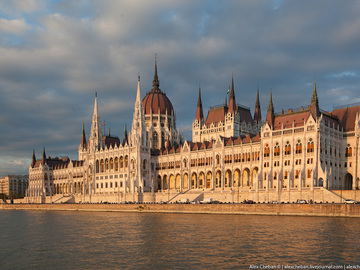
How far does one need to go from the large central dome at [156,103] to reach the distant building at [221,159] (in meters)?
0.43

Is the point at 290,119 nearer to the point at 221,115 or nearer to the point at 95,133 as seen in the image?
the point at 221,115

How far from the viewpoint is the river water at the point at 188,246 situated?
1446 inches

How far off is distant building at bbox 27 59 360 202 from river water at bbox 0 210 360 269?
36930mm

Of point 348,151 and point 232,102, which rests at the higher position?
point 232,102

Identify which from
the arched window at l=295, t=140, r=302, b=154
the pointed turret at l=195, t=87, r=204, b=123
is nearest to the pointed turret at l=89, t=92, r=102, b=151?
the pointed turret at l=195, t=87, r=204, b=123

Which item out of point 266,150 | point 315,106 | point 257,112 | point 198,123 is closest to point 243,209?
point 266,150

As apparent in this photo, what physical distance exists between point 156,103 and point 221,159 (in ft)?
186

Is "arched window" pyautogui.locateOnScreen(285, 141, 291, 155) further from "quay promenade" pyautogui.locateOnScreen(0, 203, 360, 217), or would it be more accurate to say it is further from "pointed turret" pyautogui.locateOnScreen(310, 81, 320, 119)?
"quay promenade" pyautogui.locateOnScreen(0, 203, 360, 217)

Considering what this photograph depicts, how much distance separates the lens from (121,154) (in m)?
144

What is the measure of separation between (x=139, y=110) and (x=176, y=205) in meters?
54.2

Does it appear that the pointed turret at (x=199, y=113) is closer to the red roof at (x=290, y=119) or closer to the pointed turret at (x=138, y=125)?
the pointed turret at (x=138, y=125)

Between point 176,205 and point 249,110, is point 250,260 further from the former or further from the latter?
point 249,110

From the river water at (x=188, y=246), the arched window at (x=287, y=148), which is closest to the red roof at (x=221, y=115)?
the arched window at (x=287, y=148)

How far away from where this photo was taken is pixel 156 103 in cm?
16862
